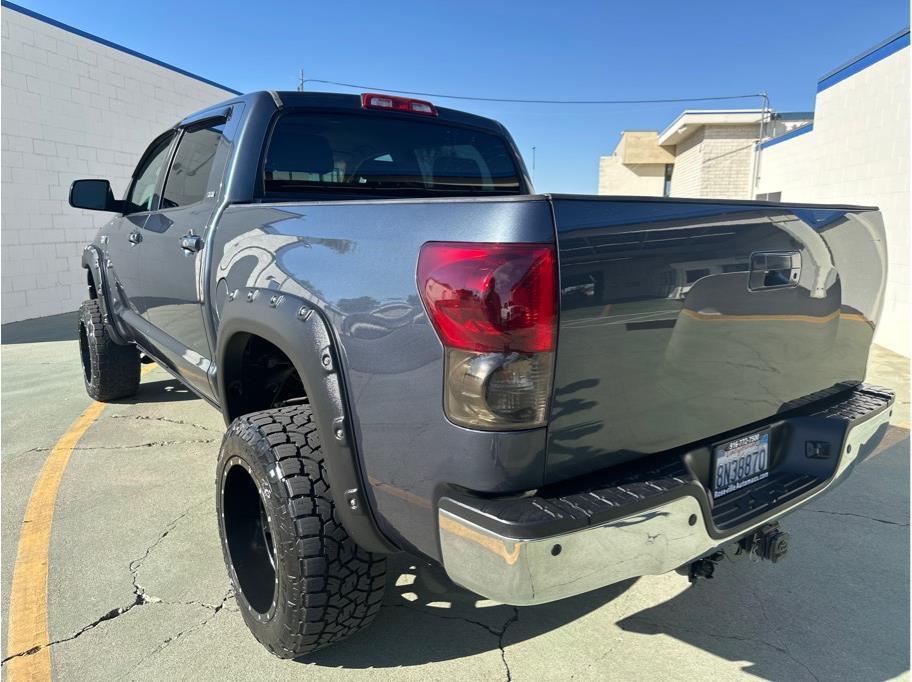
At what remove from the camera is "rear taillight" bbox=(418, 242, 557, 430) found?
151 cm

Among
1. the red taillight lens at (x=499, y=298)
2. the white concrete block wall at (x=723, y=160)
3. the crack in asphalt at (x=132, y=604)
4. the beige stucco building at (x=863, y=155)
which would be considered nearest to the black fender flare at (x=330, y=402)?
the red taillight lens at (x=499, y=298)

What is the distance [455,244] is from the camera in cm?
158

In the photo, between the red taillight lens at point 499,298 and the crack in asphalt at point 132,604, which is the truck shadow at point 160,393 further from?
the red taillight lens at point 499,298

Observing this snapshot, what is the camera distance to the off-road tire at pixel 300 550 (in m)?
2.04

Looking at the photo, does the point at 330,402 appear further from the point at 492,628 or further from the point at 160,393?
the point at 160,393

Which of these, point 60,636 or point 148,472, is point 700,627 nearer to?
point 60,636

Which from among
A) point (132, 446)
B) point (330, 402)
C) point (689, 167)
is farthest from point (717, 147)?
point (330, 402)

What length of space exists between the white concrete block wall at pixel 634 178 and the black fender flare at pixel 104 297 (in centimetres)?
2350

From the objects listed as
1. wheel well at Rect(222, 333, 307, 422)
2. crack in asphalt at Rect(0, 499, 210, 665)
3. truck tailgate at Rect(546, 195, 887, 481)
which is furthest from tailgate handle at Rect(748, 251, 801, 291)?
crack in asphalt at Rect(0, 499, 210, 665)

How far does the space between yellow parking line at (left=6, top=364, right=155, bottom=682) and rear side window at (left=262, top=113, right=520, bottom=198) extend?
1.97m

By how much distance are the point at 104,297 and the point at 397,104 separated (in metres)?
2.86

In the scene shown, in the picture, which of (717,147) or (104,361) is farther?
(717,147)

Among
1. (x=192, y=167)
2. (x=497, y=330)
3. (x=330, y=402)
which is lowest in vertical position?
(x=330, y=402)

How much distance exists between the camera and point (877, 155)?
25.7 feet
